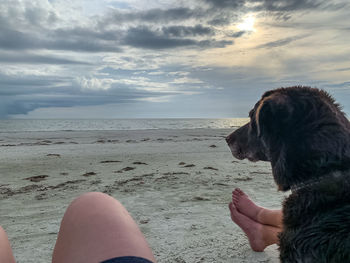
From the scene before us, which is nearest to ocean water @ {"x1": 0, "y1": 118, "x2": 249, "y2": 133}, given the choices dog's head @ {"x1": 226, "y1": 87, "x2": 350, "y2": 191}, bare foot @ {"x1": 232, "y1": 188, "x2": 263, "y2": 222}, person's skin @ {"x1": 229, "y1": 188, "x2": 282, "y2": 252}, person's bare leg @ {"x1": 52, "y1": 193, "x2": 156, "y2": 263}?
bare foot @ {"x1": 232, "y1": 188, "x2": 263, "y2": 222}

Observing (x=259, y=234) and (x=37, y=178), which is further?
(x=37, y=178)

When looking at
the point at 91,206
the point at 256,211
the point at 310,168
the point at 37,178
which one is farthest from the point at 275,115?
the point at 37,178

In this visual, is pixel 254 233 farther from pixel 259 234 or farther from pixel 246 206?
pixel 246 206

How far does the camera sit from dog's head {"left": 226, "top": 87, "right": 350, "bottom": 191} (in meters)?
2.33

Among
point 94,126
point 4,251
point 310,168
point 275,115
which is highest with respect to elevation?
point 275,115

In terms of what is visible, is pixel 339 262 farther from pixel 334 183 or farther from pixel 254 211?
pixel 254 211

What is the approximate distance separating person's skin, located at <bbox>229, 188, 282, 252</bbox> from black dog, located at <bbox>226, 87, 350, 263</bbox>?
898 millimetres

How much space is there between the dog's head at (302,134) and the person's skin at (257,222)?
0.91 m

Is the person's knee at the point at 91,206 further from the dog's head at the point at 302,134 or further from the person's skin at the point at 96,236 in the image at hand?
the dog's head at the point at 302,134

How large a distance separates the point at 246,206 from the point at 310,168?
1591 millimetres

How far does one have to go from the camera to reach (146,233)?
4043 mm

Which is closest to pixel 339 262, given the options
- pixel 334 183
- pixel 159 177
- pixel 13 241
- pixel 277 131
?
pixel 334 183

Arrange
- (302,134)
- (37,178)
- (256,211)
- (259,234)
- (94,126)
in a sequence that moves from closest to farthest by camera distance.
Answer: (302,134), (259,234), (256,211), (37,178), (94,126)

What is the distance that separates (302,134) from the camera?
2521mm
